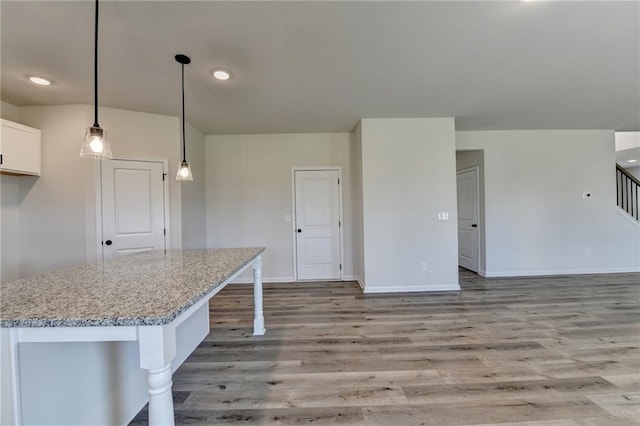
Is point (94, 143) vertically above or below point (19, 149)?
below

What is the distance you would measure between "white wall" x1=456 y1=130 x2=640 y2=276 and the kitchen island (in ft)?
15.5

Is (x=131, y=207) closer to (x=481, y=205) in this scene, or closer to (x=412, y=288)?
(x=412, y=288)

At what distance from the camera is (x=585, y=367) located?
2098 millimetres

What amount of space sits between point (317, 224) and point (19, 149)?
3777 millimetres

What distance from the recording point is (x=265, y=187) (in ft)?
15.7

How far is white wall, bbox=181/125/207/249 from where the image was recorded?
158 inches

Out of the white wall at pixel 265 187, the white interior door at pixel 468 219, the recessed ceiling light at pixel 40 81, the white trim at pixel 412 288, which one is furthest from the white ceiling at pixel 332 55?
the white trim at pixel 412 288

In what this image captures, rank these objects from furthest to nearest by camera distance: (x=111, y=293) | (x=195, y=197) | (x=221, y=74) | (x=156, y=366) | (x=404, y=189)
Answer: (x=195, y=197), (x=404, y=189), (x=221, y=74), (x=111, y=293), (x=156, y=366)

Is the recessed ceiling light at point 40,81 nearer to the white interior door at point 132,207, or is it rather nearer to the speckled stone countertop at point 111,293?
the white interior door at point 132,207

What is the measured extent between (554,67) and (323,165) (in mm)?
3094

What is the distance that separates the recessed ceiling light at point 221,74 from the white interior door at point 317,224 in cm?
224

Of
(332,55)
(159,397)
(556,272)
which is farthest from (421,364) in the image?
(556,272)

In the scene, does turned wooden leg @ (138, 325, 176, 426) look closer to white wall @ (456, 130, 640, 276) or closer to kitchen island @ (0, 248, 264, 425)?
kitchen island @ (0, 248, 264, 425)

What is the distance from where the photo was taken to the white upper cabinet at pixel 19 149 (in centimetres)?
279
